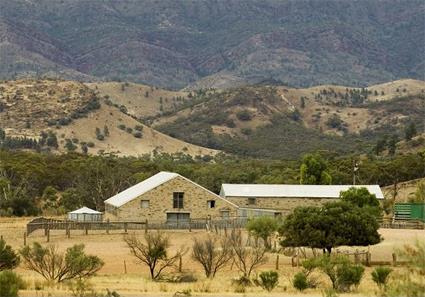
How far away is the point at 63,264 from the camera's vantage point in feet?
109

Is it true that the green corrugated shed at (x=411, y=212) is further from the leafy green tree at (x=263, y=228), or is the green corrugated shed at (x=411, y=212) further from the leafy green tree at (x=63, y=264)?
the leafy green tree at (x=63, y=264)

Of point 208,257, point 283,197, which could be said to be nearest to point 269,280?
point 208,257

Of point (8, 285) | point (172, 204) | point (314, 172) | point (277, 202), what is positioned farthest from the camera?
point (314, 172)

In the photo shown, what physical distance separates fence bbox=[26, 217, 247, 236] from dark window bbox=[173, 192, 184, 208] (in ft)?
6.39

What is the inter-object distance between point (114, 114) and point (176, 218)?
11779cm

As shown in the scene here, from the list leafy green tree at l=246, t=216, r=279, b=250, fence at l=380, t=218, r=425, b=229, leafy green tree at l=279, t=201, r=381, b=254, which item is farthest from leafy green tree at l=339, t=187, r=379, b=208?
leafy green tree at l=279, t=201, r=381, b=254

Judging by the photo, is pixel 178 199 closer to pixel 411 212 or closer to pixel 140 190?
pixel 140 190

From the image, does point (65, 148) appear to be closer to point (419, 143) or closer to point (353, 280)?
point (419, 143)

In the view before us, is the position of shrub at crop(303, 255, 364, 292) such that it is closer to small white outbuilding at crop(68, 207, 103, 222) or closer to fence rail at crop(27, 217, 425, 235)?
fence rail at crop(27, 217, 425, 235)

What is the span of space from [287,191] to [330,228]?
1133 inches

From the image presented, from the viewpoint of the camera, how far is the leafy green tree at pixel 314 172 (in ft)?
248

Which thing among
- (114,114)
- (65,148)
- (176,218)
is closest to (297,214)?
(176,218)

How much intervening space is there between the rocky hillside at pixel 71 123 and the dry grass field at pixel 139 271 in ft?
332

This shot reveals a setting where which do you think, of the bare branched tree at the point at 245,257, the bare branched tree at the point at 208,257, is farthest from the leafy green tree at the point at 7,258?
the bare branched tree at the point at 245,257
